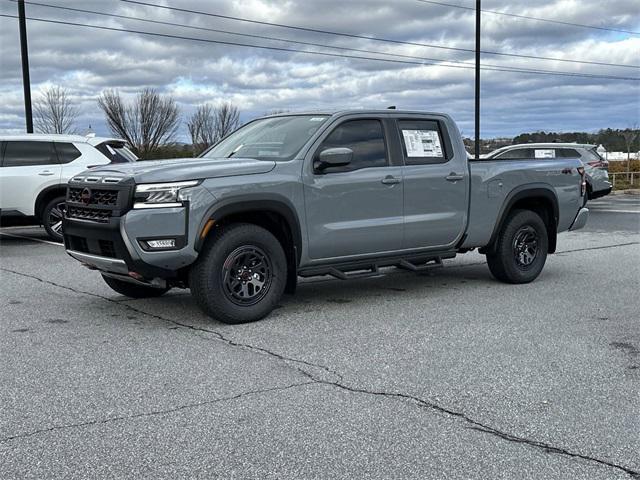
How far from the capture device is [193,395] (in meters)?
4.46

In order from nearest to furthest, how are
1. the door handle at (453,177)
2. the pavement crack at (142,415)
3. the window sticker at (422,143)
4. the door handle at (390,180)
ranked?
the pavement crack at (142,415)
the door handle at (390,180)
the window sticker at (422,143)
the door handle at (453,177)

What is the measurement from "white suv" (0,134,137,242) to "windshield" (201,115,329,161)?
18.3 ft

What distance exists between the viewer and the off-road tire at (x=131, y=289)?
24.2 feet

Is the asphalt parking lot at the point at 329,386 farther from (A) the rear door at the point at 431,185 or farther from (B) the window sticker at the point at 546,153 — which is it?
(B) the window sticker at the point at 546,153

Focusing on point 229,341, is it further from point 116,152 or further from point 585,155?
point 585,155

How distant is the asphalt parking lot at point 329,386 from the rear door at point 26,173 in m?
5.05

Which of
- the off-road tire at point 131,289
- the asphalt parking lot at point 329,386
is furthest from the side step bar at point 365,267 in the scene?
the off-road tire at point 131,289

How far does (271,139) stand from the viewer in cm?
716


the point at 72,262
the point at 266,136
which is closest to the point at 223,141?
the point at 266,136

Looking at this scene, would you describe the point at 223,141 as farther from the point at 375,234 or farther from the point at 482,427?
the point at 482,427

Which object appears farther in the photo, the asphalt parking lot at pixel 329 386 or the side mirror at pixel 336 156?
the side mirror at pixel 336 156

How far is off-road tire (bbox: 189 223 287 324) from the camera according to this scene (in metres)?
6.11

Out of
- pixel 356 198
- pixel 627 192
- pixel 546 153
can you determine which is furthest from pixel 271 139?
pixel 627 192

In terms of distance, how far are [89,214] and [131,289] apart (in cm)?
136
